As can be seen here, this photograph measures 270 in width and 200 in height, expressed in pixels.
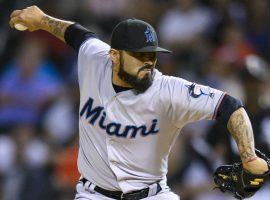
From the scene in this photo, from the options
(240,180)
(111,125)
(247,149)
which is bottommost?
(240,180)

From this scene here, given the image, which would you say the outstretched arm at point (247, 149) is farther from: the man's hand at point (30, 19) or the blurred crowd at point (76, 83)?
the blurred crowd at point (76, 83)

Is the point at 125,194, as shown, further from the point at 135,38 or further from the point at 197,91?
the point at 135,38

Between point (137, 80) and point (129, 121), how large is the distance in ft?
0.90

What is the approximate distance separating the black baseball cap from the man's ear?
0.10 feet

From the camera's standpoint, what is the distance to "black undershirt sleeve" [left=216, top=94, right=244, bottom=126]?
4.77 m

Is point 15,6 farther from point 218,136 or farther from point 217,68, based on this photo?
point 218,136

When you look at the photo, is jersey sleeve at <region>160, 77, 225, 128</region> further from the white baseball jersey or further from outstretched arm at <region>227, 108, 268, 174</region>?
outstretched arm at <region>227, 108, 268, 174</region>

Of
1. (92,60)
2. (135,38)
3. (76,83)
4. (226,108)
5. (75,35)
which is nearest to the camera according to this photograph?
(226,108)

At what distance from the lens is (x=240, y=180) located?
4.84 metres

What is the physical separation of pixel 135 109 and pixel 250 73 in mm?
2858

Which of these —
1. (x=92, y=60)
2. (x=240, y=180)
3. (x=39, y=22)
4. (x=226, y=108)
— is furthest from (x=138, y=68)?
(x=39, y=22)

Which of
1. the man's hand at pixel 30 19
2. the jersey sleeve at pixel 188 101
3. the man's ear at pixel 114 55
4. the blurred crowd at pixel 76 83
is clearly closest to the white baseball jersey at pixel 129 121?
the jersey sleeve at pixel 188 101

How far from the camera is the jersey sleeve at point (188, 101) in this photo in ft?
15.9

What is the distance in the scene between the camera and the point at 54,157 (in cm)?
894
